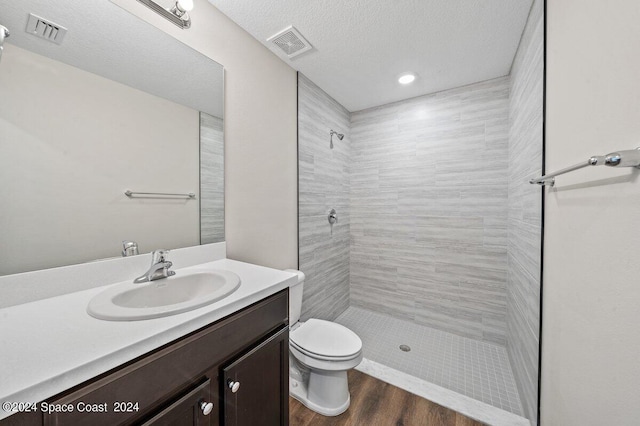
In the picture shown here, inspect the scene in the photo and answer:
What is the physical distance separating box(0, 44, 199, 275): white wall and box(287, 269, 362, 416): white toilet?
0.91m

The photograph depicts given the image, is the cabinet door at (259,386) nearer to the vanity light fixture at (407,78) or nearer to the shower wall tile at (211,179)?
the shower wall tile at (211,179)

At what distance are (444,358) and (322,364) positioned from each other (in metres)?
1.18

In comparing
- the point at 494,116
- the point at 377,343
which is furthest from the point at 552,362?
the point at 494,116

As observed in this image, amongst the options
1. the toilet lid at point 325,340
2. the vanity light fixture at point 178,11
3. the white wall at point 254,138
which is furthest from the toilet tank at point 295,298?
the vanity light fixture at point 178,11

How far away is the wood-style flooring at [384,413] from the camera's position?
1.33 meters

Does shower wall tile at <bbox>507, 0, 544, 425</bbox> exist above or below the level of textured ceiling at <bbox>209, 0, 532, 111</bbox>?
below

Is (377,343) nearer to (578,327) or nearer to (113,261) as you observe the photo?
(578,327)

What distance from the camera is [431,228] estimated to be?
7.52ft

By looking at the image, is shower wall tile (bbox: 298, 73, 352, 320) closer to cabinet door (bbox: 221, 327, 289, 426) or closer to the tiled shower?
the tiled shower

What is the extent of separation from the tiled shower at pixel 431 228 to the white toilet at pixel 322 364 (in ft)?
1.48

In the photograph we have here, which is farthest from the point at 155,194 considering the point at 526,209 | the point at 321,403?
the point at 526,209

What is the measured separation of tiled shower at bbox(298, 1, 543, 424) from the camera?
1.64 metres

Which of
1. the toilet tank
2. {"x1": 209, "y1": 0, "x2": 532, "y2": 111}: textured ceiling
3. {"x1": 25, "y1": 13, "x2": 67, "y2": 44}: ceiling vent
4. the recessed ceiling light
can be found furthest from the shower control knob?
{"x1": 25, "y1": 13, "x2": 67, "y2": 44}: ceiling vent

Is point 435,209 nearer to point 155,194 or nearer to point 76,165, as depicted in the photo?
point 155,194
